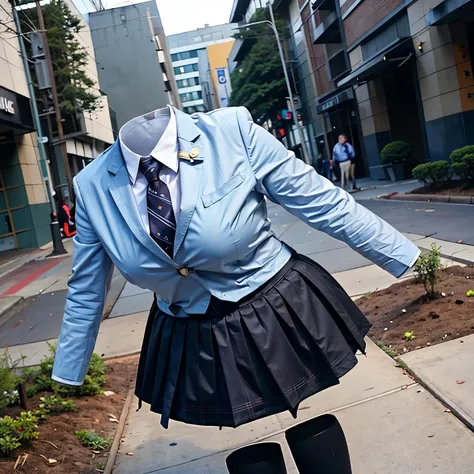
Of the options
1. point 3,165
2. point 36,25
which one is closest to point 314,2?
point 36,25

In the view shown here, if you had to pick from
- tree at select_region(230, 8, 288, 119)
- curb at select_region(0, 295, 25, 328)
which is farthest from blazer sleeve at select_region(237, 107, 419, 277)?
tree at select_region(230, 8, 288, 119)

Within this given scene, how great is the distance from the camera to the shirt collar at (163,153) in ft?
6.75

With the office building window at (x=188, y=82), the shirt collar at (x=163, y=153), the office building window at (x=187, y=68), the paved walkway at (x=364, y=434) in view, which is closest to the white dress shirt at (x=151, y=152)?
the shirt collar at (x=163, y=153)

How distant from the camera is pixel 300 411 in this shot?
3.83 metres

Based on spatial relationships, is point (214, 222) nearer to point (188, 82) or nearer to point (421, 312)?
point (421, 312)

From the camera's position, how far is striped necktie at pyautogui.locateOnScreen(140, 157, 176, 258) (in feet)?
6.64

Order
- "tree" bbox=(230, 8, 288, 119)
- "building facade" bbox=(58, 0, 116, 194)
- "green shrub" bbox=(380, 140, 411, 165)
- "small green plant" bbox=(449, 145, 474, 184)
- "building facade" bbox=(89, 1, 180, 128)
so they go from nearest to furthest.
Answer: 1. "small green plant" bbox=(449, 145, 474, 184)
2. "green shrub" bbox=(380, 140, 411, 165)
3. "building facade" bbox=(58, 0, 116, 194)
4. "tree" bbox=(230, 8, 288, 119)
5. "building facade" bbox=(89, 1, 180, 128)

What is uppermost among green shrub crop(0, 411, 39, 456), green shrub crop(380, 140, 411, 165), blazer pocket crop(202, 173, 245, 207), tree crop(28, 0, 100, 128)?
tree crop(28, 0, 100, 128)

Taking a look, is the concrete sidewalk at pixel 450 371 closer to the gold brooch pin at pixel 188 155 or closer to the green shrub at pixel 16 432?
the gold brooch pin at pixel 188 155

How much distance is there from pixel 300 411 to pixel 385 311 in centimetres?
166

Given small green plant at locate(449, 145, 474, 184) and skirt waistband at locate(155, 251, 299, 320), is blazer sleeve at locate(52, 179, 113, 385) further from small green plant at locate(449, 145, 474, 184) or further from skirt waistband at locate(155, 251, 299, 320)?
small green plant at locate(449, 145, 474, 184)

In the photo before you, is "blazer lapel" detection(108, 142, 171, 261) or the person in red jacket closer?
"blazer lapel" detection(108, 142, 171, 261)

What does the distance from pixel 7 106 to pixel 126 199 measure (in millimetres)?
18343

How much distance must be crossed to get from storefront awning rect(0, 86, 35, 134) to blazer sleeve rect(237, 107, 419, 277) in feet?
58.0
